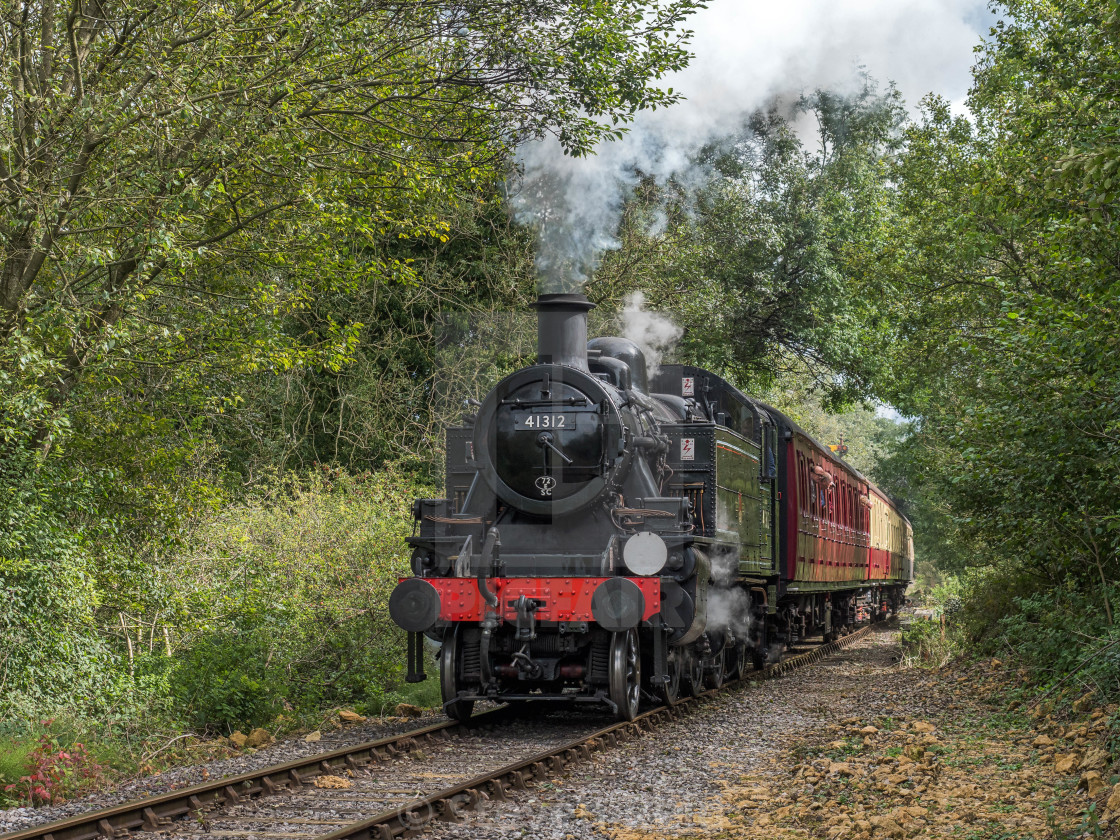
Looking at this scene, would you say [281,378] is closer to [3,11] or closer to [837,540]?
[837,540]

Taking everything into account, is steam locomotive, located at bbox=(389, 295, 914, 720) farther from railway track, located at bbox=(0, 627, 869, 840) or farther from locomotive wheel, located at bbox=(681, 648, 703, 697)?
railway track, located at bbox=(0, 627, 869, 840)

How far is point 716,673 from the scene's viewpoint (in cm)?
1244

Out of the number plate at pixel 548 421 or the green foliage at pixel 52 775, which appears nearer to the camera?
the green foliage at pixel 52 775

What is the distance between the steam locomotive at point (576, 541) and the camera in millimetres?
9234

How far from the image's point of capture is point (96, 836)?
559cm

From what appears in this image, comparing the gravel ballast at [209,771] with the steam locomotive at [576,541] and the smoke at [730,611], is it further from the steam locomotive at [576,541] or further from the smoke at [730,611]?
the smoke at [730,611]

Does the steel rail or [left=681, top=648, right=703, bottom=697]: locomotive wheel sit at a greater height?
[left=681, top=648, right=703, bottom=697]: locomotive wheel

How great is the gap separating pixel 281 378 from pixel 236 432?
56.5 inches

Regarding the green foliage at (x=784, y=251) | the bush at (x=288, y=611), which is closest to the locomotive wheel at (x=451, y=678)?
the bush at (x=288, y=611)

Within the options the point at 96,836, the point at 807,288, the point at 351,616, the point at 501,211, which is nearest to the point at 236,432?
the point at 501,211

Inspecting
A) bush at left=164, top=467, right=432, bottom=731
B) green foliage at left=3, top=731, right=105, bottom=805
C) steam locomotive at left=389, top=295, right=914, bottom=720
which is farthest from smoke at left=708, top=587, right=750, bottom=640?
green foliage at left=3, top=731, right=105, bottom=805

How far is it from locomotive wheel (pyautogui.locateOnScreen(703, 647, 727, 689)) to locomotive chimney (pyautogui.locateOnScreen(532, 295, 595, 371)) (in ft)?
13.1

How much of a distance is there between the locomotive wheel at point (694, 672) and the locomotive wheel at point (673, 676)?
0.37 meters

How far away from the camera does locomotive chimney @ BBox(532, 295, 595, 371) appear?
10.2 meters
